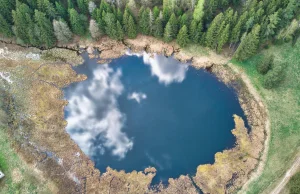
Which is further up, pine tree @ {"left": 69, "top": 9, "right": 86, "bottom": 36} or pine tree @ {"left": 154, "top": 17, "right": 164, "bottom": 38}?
pine tree @ {"left": 154, "top": 17, "right": 164, "bottom": 38}

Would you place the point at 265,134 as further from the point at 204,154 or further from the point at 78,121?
the point at 78,121

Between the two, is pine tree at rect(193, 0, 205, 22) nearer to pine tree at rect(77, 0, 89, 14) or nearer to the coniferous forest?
the coniferous forest

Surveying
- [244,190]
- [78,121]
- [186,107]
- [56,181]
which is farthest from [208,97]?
[56,181]

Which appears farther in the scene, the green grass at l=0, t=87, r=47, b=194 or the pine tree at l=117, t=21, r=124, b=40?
the pine tree at l=117, t=21, r=124, b=40

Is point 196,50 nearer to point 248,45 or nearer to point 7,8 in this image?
point 248,45

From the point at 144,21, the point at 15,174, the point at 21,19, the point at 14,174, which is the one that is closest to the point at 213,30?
the point at 144,21

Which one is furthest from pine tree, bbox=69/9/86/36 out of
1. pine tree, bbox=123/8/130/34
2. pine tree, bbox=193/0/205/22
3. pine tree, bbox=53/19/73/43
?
pine tree, bbox=193/0/205/22

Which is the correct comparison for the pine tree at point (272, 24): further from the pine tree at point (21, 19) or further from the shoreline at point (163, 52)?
the pine tree at point (21, 19)

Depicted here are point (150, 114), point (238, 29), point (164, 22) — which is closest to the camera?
point (150, 114)
